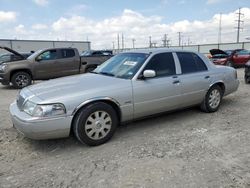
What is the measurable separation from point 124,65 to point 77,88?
1.24 m

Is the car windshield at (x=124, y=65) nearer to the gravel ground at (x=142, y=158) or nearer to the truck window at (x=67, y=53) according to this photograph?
the gravel ground at (x=142, y=158)

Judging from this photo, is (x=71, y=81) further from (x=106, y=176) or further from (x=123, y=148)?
(x=106, y=176)

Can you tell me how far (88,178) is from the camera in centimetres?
327

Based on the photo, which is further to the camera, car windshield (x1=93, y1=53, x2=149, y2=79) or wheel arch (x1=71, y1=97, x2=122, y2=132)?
car windshield (x1=93, y1=53, x2=149, y2=79)

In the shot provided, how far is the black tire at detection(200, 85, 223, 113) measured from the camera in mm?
5938

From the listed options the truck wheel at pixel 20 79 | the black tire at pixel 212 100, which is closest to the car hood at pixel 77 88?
the black tire at pixel 212 100

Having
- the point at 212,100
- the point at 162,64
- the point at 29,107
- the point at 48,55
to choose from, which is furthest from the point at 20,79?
the point at 212,100

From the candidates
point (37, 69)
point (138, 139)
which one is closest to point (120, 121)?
point (138, 139)

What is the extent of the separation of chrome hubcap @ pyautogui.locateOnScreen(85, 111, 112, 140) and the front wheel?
2.65 metres

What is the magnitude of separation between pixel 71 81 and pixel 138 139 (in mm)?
1590

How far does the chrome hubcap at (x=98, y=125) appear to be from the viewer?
13.6ft

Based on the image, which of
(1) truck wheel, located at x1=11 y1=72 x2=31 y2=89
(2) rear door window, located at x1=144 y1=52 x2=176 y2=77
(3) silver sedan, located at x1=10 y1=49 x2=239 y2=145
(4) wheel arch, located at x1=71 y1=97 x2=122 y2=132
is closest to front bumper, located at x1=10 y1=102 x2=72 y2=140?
(3) silver sedan, located at x1=10 y1=49 x2=239 y2=145

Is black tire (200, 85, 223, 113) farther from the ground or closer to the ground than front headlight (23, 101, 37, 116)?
closer to the ground

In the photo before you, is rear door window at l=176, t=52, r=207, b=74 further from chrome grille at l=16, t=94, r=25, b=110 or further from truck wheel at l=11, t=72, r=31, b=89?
truck wheel at l=11, t=72, r=31, b=89
